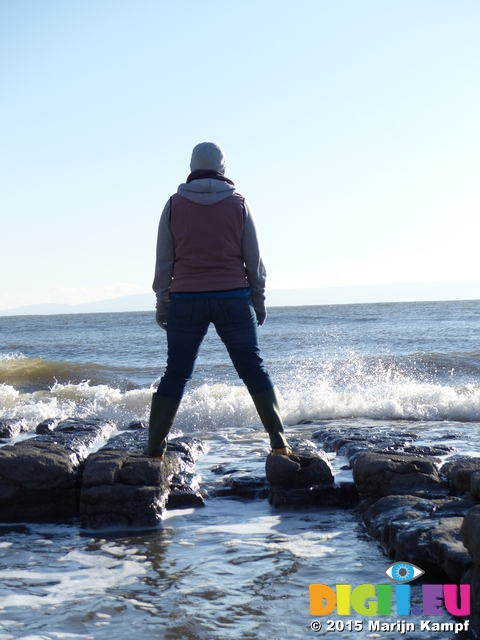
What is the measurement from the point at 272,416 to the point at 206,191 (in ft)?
4.84

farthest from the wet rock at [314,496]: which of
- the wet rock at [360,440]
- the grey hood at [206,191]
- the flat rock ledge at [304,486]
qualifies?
the grey hood at [206,191]

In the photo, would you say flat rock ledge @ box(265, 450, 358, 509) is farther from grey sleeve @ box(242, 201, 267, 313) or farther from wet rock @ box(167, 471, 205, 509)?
grey sleeve @ box(242, 201, 267, 313)

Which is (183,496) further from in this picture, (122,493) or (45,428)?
(45,428)

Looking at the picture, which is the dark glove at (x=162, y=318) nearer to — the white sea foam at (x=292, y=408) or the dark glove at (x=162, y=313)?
the dark glove at (x=162, y=313)

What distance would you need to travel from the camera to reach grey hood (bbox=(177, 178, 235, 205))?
3.83 metres

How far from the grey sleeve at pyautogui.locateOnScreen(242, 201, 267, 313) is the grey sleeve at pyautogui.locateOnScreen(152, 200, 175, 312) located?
1.53 feet

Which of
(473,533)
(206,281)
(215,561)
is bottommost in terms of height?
(215,561)

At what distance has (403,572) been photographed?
262cm

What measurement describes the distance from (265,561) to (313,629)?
2.20 feet

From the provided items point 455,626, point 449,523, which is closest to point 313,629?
point 455,626

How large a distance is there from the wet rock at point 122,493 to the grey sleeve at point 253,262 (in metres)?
1.18

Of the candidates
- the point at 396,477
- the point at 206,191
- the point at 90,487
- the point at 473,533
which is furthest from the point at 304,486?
the point at 206,191

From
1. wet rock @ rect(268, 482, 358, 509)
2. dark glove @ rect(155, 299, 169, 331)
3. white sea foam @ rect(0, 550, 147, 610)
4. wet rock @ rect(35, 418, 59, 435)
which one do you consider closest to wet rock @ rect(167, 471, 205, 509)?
wet rock @ rect(268, 482, 358, 509)

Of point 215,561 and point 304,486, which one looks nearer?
point 215,561
